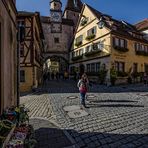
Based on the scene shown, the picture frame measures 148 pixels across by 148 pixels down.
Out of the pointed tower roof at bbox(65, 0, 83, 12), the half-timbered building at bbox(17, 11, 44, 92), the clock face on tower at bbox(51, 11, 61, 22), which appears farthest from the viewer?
the pointed tower roof at bbox(65, 0, 83, 12)

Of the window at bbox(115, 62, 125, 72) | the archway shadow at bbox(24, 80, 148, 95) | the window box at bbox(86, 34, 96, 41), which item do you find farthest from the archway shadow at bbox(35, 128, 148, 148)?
the window box at bbox(86, 34, 96, 41)

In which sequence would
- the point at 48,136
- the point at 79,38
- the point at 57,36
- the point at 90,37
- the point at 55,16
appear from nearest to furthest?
the point at 48,136 → the point at 90,37 → the point at 79,38 → the point at 57,36 → the point at 55,16

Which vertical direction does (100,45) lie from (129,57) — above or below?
above

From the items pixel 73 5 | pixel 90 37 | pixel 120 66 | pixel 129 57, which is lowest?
pixel 120 66

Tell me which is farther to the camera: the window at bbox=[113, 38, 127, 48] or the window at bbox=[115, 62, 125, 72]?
the window at bbox=[115, 62, 125, 72]

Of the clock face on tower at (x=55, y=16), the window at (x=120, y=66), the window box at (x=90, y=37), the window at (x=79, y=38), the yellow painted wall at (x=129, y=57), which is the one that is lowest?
the window at (x=120, y=66)

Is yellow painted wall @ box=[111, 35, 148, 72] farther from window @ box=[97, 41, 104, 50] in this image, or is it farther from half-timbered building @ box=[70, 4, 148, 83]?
window @ box=[97, 41, 104, 50]

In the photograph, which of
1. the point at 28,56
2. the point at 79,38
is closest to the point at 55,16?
the point at 79,38

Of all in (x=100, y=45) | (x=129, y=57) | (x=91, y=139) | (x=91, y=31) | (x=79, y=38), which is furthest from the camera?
(x=79, y=38)

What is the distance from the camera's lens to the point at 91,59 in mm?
32375

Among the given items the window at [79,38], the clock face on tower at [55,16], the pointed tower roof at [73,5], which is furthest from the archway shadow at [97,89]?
the pointed tower roof at [73,5]

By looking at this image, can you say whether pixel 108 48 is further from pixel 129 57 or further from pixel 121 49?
pixel 129 57

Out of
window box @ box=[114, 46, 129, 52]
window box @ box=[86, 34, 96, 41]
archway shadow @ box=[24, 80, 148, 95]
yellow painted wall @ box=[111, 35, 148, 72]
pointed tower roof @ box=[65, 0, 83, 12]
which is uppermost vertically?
pointed tower roof @ box=[65, 0, 83, 12]

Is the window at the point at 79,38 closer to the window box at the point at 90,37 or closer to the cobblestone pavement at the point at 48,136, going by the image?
the window box at the point at 90,37
